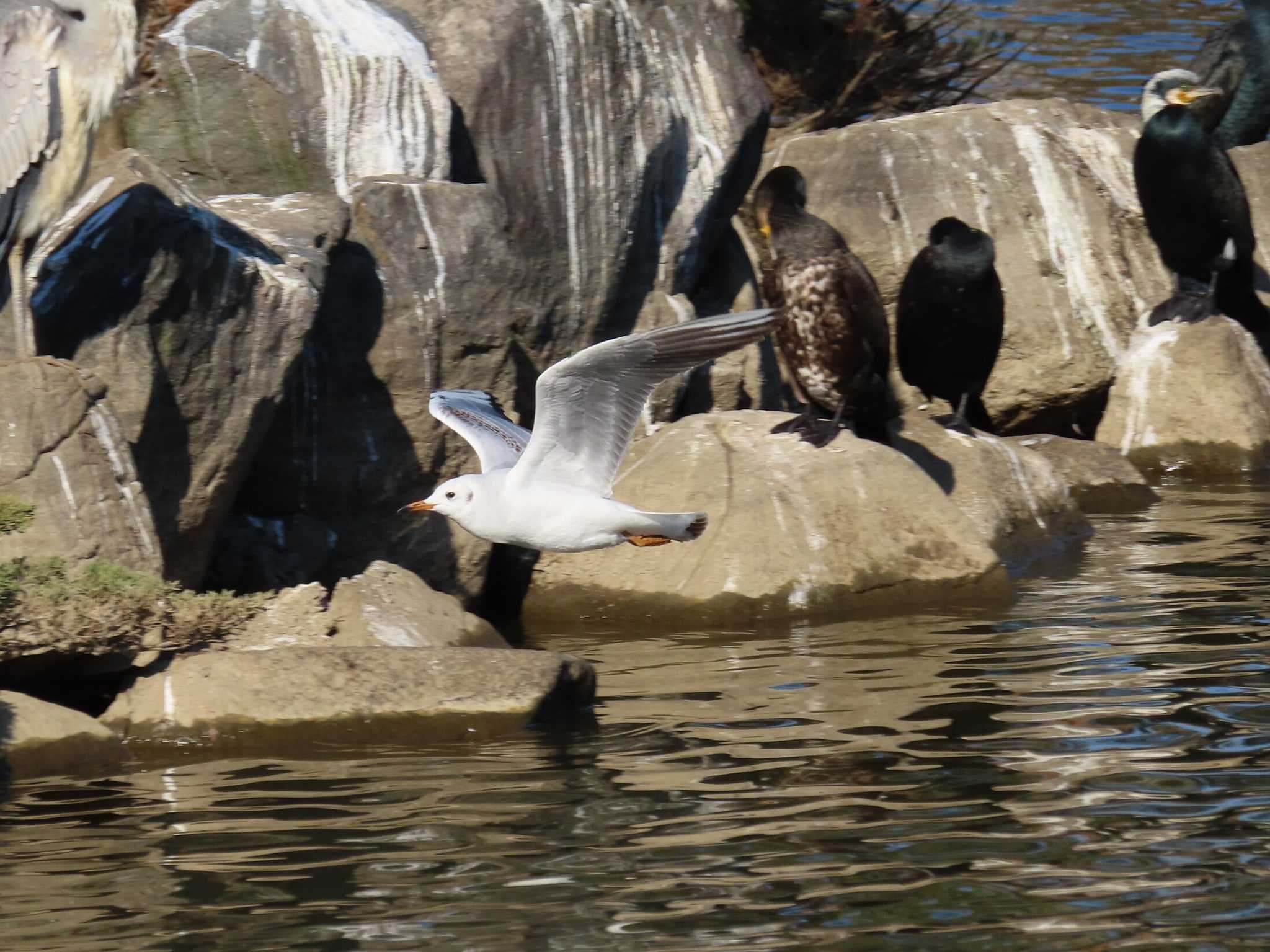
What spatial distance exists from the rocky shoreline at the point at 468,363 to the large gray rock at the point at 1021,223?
2cm

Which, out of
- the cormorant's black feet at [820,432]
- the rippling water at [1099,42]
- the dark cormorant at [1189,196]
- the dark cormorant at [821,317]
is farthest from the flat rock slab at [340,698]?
the rippling water at [1099,42]

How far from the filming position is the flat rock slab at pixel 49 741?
233 inches

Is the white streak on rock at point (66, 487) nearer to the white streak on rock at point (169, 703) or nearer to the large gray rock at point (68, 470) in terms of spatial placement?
the large gray rock at point (68, 470)

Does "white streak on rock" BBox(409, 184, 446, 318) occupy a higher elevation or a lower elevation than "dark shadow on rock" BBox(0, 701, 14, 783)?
higher

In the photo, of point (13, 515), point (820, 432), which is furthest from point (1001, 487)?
point (13, 515)

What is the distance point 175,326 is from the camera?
800cm

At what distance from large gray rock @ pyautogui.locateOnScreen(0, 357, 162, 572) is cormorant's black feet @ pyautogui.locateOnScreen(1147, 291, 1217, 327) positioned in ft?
22.5

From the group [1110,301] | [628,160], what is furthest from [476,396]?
[1110,301]

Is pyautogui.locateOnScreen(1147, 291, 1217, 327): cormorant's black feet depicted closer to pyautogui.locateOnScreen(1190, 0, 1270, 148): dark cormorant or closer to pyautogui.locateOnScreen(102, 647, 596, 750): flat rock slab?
pyautogui.locateOnScreen(1190, 0, 1270, 148): dark cormorant

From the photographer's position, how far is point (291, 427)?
8.94 meters

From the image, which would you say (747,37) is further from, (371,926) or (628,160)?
(371,926)

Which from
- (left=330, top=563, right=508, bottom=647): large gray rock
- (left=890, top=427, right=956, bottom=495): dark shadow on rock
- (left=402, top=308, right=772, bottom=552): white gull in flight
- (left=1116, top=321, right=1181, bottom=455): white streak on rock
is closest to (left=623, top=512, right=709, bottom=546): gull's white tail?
(left=402, top=308, right=772, bottom=552): white gull in flight

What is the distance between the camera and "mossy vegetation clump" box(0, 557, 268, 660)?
641cm

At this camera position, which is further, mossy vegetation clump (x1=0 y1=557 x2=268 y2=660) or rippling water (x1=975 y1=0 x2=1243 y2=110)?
rippling water (x1=975 y1=0 x2=1243 y2=110)
